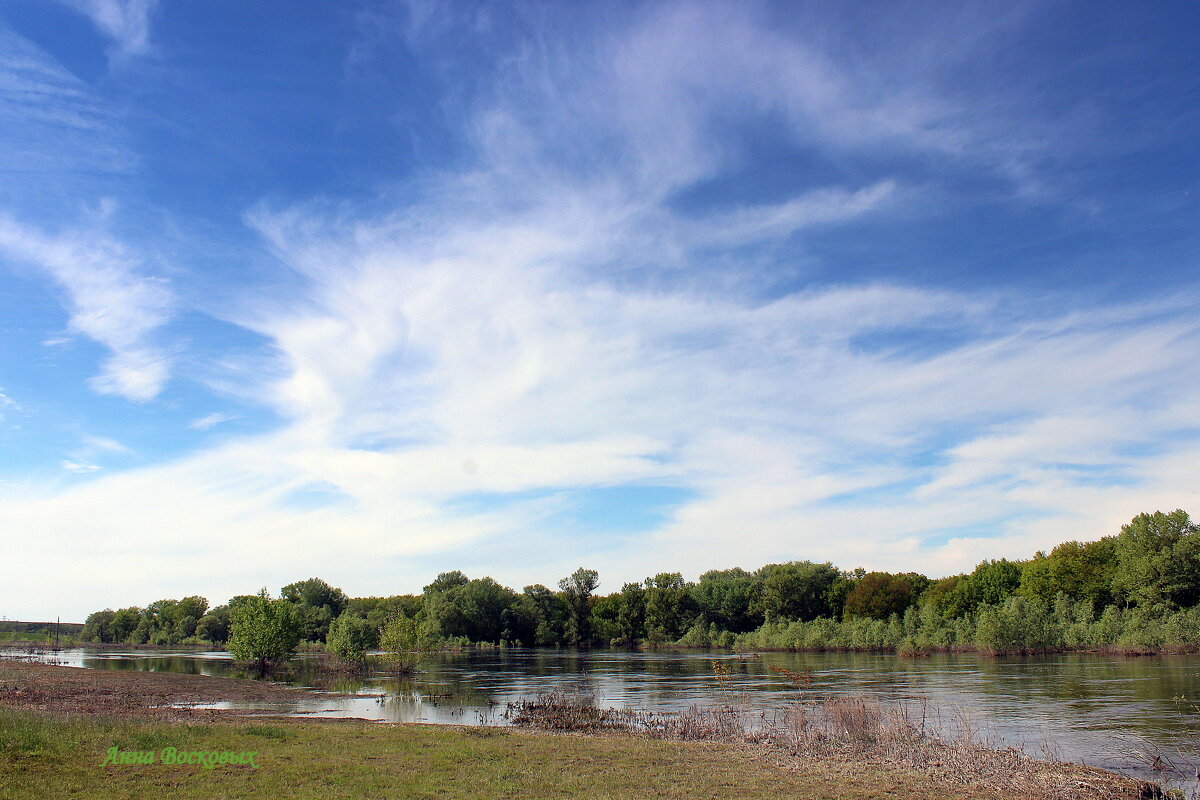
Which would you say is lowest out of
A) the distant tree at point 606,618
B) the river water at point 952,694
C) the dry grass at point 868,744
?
the distant tree at point 606,618

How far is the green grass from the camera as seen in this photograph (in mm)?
18266

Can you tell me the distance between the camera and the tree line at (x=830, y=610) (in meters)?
85.2

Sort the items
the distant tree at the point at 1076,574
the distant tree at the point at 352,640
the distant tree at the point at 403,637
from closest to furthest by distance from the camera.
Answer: the distant tree at the point at 403,637, the distant tree at the point at 352,640, the distant tree at the point at 1076,574

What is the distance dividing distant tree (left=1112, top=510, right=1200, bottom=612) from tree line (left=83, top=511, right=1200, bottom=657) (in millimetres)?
161

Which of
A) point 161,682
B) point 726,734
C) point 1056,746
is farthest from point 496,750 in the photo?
point 161,682

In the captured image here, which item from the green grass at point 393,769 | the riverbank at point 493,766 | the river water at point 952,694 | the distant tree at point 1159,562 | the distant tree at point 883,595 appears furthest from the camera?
the distant tree at point 883,595

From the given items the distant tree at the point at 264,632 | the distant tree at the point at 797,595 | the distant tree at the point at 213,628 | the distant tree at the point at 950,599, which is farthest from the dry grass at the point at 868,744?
the distant tree at the point at 213,628

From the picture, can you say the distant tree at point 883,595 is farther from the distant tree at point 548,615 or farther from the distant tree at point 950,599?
the distant tree at point 548,615

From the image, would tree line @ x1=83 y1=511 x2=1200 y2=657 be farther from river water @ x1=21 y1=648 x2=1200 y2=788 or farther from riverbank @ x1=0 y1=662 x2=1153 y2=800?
riverbank @ x1=0 y1=662 x2=1153 y2=800

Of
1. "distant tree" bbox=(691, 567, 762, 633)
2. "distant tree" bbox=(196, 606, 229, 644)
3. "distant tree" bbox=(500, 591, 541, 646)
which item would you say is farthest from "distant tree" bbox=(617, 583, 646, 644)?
"distant tree" bbox=(196, 606, 229, 644)

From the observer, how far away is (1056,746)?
27.7 m

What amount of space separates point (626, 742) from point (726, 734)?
463 cm

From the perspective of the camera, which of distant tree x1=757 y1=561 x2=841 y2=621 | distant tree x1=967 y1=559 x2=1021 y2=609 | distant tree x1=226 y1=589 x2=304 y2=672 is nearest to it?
distant tree x1=226 y1=589 x2=304 y2=672

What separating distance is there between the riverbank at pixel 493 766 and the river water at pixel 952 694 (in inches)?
230
